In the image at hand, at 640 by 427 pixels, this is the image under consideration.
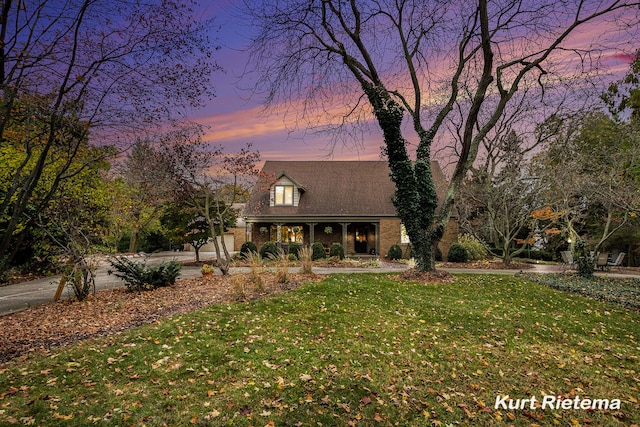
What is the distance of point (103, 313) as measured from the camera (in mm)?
7883

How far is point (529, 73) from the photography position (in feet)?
43.9

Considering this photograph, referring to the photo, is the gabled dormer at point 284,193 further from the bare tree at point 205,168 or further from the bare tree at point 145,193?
the bare tree at point 205,168

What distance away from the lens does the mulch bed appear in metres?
6.18

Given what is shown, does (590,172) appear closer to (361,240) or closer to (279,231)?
(361,240)

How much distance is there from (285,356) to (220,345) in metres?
1.17

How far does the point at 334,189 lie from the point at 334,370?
21867 mm

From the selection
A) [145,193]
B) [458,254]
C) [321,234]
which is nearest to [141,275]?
[145,193]

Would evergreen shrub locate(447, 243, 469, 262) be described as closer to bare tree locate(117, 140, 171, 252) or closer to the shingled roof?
the shingled roof

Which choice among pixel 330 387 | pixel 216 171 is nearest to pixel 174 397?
pixel 330 387

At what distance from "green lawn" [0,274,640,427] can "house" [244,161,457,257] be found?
1594 centimetres

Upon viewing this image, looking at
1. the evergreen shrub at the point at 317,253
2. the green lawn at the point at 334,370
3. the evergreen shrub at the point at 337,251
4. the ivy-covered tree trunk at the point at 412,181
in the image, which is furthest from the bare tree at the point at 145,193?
the evergreen shrub at the point at 337,251

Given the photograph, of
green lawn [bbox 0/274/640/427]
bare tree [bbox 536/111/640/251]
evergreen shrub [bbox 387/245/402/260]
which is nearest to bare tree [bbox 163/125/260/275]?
green lawn [bbox 0/274/640/427]

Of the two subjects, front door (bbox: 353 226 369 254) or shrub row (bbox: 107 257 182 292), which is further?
front door (bbox: 353 226 369 254)

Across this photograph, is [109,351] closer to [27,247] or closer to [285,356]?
[285,356]
